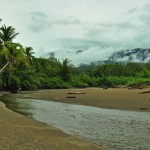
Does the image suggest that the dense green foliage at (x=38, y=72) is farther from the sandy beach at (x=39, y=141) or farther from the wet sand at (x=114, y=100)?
the sandy beach at (x=39, y=141)

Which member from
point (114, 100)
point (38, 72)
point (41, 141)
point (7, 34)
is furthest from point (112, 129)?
point (38, 72)

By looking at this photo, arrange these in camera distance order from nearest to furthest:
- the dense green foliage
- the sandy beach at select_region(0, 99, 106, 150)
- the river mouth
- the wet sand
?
the sandy beach at select_region(0, 99, 106, 150)
the river mouth
the wet sand
the dense green foliage

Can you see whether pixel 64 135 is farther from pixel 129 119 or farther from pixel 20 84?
pixel 20 84

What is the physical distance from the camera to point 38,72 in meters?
92.4

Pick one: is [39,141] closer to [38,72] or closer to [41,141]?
[41,141]

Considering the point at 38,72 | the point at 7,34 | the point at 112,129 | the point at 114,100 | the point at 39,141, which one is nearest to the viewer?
the point at 39,141

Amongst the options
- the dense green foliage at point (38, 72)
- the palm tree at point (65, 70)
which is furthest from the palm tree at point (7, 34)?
the palm tree at point (65, 70)

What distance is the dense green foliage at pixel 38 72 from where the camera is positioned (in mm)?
61188

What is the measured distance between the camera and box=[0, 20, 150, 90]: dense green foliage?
61.2 metres

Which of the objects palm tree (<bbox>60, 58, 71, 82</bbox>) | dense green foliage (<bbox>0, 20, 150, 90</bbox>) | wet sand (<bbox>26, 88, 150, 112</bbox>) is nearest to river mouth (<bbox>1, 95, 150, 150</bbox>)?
wet sand (<bbox>26, 88, 150, 112</bbox>)

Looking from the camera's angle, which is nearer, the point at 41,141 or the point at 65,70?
the point at 41,141

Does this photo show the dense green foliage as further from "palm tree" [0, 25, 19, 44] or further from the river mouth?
the river mouth

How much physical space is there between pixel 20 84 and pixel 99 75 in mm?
56127

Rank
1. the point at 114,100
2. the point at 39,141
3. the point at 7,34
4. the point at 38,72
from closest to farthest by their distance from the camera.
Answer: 1. the point at 39,141
2. the point at 114,100
3. the point at 7,34
4. the point at 38,72
